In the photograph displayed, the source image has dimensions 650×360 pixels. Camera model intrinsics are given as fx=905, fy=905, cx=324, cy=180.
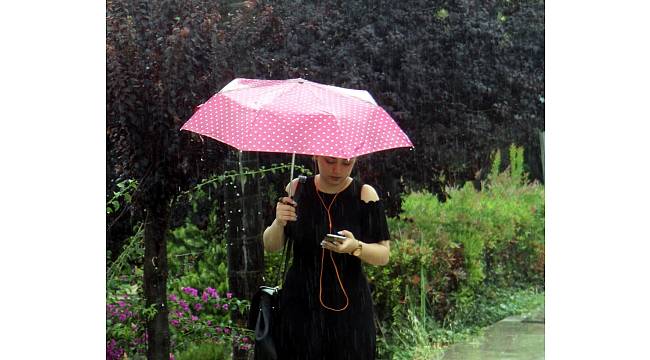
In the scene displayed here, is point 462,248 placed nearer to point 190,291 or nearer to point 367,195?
point 190,291

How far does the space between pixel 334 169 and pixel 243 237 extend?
2197 millimetres

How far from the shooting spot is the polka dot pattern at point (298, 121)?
4.07m

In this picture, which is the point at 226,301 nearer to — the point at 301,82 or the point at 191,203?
the point at 191,203

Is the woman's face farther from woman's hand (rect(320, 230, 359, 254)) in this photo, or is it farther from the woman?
woman's hand (rect(320, 230, 359, 254))

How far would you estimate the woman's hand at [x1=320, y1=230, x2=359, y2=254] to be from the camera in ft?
13.5

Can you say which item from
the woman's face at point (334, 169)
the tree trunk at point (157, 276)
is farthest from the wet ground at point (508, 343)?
the woman's face at point (334, 169)

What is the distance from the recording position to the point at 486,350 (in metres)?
6.78

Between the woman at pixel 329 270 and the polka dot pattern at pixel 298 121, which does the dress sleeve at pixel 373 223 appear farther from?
the polka dot pattern at pixel 298 121

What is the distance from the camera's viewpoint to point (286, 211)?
4250mm

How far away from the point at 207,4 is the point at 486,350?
325 centimetres

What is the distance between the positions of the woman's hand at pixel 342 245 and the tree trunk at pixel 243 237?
2.22 meters

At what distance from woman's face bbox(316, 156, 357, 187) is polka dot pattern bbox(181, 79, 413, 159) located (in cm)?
22

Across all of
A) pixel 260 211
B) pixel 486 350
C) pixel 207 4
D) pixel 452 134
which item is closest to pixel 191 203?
pixel 260 211

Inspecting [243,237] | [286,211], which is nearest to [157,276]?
[243,237]
